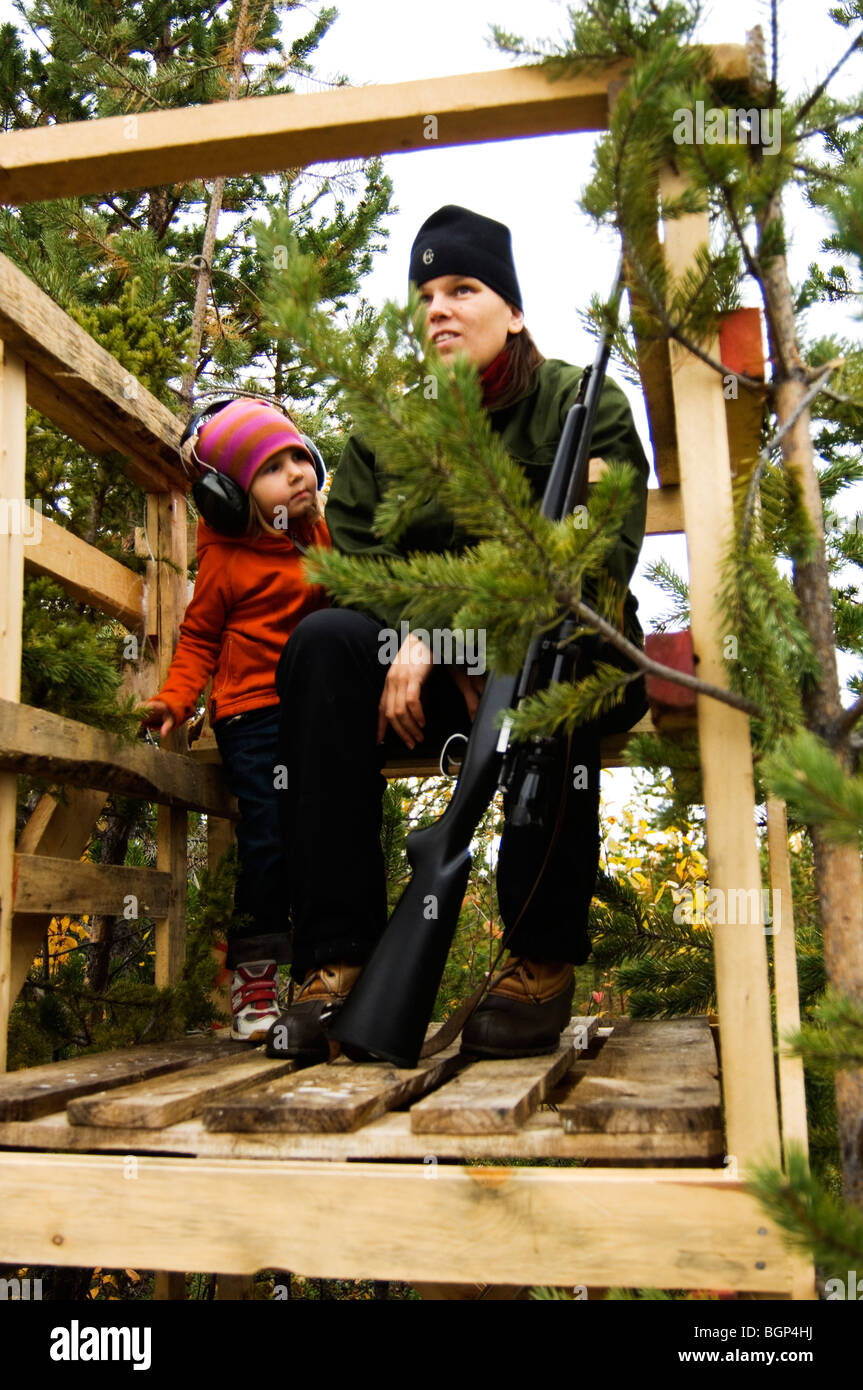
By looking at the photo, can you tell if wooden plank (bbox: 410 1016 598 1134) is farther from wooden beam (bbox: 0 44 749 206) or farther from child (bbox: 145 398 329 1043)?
wooden beam (bbox: 0 44 749 206)

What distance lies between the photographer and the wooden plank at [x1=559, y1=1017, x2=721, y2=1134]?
1.57 m

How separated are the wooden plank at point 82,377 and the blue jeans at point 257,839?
770mm

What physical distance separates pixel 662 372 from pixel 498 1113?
49.9 inches

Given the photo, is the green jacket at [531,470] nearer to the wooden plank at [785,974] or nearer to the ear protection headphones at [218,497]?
the ear protection headphones at [218,497]

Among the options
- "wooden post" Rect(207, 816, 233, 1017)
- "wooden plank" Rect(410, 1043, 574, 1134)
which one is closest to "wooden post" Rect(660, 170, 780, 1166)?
"wooden plank" Rect(410, 1043, 574, 1134)

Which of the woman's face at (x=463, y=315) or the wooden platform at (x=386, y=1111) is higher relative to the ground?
the woman's face at (x=463, y=315)

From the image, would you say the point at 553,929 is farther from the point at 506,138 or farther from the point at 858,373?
the point at 506,138

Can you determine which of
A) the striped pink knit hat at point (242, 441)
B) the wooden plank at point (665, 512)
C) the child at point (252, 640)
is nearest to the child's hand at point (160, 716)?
the child at point (252, 640)

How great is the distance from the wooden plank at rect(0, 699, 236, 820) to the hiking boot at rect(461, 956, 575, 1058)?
3.11 ft

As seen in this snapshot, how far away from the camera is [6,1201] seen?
5.35 ft

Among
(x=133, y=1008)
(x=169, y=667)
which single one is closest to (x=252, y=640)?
(x=169, y=667)

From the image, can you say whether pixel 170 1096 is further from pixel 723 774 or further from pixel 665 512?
pixel 665 512

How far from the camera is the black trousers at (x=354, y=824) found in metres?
2.12
